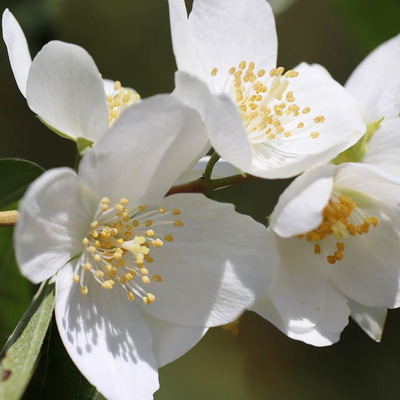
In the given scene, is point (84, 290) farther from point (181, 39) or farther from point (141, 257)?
point (181, 39)

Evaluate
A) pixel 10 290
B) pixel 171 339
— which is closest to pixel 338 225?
pixel 171 339

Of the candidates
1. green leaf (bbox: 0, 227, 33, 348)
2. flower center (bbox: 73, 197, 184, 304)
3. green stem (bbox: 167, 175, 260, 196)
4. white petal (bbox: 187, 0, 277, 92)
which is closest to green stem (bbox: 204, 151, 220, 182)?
green stem (bbox: 167, 175, 260, 196)

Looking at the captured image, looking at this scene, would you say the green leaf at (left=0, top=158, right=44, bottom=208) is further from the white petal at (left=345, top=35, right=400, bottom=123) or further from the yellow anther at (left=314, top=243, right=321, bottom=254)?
the white petal at (left=345, top=35, right=400, bottom=123)

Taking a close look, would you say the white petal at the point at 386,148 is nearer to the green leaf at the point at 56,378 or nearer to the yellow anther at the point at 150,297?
the yellow anther at the point at 150,297

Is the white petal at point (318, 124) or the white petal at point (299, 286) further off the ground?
the white petal at point (318, 124)

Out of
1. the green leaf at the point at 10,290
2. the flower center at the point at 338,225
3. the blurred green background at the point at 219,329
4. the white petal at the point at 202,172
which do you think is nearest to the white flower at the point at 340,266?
the flower center at the point at 338,225

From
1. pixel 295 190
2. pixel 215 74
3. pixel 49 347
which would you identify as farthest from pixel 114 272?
pixel 215 74

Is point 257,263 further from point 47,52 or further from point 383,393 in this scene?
point 383,393
